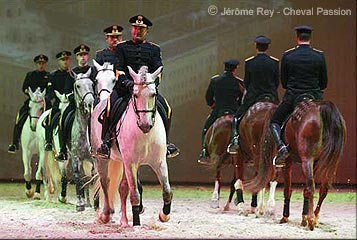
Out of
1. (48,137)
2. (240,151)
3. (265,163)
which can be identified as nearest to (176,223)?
(265,163)

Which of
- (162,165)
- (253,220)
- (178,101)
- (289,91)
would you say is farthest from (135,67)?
(178,101)

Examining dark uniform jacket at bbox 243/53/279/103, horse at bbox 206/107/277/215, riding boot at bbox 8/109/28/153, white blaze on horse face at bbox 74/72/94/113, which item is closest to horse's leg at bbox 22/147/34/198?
riding boot at bbox 8/109/28/153

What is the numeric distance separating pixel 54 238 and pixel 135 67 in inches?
75.9

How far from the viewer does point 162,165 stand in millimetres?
8156

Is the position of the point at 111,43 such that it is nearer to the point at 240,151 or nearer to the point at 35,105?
the point at 240,151

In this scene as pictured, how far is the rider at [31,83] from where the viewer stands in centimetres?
1208

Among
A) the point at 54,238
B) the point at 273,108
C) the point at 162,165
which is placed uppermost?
the point at 273,108

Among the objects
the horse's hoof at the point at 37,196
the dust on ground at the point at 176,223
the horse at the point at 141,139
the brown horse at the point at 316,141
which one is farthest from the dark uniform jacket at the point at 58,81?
the brown horse at the point at 316,141

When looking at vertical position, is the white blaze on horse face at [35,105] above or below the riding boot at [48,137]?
above

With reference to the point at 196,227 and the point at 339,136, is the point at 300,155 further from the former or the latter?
the point at 196,227

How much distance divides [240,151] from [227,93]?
0.91 metres

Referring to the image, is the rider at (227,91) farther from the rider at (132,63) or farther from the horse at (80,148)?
the rider at (132,63)

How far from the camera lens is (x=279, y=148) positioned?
8.71 metres

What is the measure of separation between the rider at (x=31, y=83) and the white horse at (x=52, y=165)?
23.9 inches
